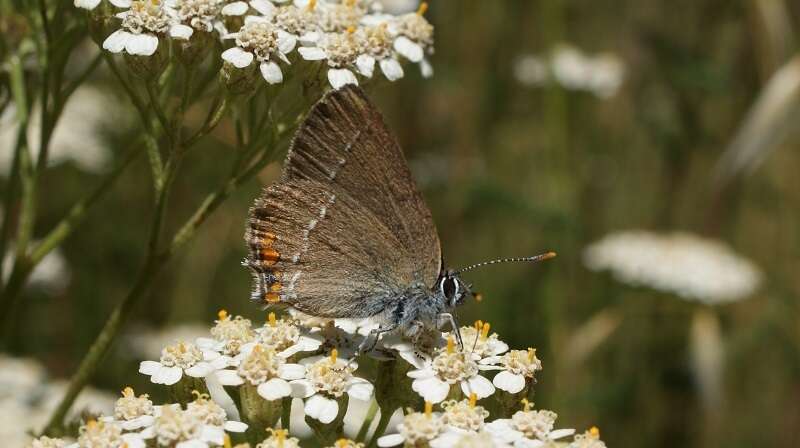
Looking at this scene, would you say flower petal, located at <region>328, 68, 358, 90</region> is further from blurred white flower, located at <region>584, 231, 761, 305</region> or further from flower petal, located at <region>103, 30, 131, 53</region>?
blurred white flower, located at <region>584, 231, 761, 305</region>

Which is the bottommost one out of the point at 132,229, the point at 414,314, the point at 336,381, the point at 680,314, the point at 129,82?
the point at 336,381

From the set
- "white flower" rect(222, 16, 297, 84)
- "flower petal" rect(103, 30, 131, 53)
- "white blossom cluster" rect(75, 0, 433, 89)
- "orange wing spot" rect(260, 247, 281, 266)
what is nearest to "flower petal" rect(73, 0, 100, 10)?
"white blossom cluster" rect(75, 0, 433, 89)

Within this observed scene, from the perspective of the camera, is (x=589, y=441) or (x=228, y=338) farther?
(x=228, y=338)

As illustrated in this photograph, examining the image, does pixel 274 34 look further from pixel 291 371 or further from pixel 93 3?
pixel 291 371

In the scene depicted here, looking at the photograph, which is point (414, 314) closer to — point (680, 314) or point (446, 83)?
point (446, 83)

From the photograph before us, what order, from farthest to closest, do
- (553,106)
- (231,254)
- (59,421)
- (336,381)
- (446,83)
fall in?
(231,254) → (446,83) → (553,106) → (59,421) → (336,381)

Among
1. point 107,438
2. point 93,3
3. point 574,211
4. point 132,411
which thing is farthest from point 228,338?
point 574,211

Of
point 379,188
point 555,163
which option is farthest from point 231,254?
point 379,188
